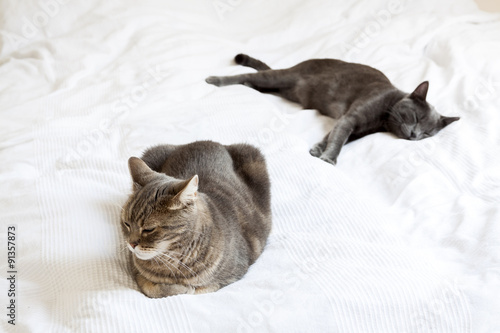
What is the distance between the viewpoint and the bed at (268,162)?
3.37 ft

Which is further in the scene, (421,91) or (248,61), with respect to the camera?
(248,61)

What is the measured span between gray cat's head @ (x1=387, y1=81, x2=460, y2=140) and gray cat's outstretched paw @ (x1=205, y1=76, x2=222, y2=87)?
0.76m

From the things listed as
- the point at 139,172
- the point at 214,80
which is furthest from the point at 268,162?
the point at 214,80

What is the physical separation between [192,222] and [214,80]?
3.93 ft

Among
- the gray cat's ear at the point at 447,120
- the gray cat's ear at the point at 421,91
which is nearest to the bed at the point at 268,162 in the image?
the gray cat's ear at the point at 447,120

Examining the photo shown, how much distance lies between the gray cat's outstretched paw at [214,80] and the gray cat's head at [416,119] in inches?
29.8

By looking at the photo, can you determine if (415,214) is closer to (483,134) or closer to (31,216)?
(483,134)

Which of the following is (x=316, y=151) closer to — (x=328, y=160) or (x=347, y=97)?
(x=328, y=160)

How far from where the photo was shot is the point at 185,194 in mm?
985

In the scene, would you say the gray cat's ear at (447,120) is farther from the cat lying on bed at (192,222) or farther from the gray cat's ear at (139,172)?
the gray cat's ear at (139,172)

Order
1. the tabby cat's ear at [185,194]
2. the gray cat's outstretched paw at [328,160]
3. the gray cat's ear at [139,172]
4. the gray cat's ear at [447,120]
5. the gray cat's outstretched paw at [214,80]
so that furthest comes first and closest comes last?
the gray cat's outstretched paw at [214,80]
the gray cat's ear at [447,120]
the gray cat's outstretched paw at [328,160]
the gray cat's ear at [139,172]
the tabby cat's ear at [185,194]

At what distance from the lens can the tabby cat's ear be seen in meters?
0.97

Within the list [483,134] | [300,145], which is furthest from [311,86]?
[483,134]

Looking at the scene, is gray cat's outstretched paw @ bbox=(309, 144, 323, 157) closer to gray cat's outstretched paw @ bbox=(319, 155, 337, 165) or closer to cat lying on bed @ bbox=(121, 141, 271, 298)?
gray cat's outstretched paw @ bbox=(319, 155, 337, 165)
